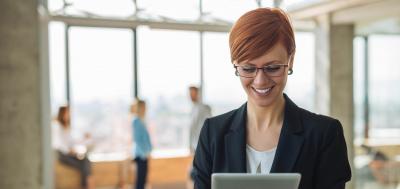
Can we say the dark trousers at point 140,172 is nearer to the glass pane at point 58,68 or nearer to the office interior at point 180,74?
the office interior at point 180,74

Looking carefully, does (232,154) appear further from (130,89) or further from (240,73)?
(130,89)

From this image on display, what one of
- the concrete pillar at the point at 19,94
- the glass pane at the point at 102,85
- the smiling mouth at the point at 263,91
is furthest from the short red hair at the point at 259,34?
the glass pane at the point at 102,85

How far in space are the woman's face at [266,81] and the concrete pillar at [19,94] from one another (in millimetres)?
4300

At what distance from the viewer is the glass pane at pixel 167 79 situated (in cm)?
793

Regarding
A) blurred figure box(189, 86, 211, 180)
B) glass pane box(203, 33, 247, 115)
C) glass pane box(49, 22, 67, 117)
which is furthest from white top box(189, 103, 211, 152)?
glass pane box(49, 22, 67, 117)

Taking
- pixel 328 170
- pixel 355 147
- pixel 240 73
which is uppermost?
pixel 240 73

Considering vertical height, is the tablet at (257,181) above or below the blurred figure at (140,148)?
above

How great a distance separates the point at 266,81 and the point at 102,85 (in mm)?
6677

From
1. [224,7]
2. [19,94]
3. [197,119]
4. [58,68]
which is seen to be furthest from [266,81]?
[224,7]

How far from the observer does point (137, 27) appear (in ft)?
25.2

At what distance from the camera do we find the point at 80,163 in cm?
707

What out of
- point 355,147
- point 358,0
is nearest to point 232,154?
point 358,0

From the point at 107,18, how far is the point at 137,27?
0.64m

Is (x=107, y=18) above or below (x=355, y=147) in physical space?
above
